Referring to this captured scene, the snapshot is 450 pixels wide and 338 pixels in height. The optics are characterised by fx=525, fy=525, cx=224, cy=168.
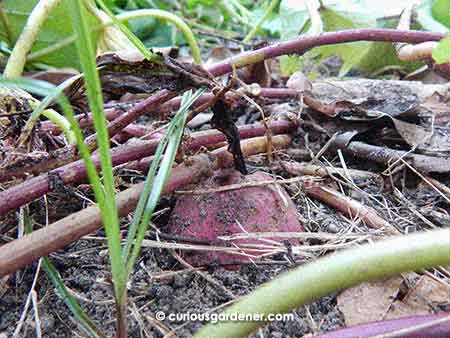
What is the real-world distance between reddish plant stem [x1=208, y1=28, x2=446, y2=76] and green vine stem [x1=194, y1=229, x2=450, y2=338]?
1.56 ft

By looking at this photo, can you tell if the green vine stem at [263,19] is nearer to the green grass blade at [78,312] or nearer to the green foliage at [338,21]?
the green foliage at [338,21]

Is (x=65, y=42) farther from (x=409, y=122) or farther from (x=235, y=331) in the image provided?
(x=235, y=331)

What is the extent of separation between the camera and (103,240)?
75cm

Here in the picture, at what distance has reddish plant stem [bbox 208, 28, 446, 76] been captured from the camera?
88 centimetres

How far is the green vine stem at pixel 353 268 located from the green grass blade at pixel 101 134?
0.14 metres

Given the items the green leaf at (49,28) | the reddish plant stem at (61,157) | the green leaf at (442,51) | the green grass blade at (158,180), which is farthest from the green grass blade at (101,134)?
the green leaf at (49,28)

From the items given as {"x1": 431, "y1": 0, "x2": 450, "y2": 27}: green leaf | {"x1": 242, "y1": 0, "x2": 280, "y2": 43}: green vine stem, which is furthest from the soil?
{"x1": 242, "y1": 0, "x2": 280, "y2": 43}: green vine stem

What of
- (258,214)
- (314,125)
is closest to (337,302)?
(258,214)

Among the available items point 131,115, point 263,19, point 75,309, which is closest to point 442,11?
point 263,19

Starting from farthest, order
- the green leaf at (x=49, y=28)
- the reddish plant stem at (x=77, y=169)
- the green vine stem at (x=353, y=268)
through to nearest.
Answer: the green leaf at (x=49, y=28) → the reddish plant stem at (x=77, y=169) → the green vine stem at (x=353, y=268)

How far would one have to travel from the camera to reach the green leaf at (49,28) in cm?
115

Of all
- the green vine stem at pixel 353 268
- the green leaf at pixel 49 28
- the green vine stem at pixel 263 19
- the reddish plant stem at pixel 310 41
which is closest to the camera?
the green vine stem at pixel 353 268

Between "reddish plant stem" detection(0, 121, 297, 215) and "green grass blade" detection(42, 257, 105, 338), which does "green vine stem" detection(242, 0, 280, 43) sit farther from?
"green grass blade" detection(42, 257, 105, 338)

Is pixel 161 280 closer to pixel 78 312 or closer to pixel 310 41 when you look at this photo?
pixel 78 312
